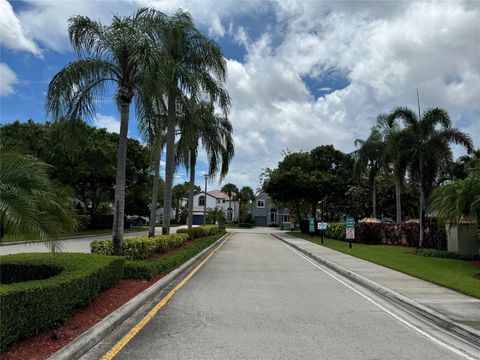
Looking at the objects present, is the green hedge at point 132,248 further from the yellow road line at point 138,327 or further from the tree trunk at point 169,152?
the tree trunk at point 169,152

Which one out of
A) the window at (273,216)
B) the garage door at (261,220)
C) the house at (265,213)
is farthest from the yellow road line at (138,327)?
the garage door at (261,220)

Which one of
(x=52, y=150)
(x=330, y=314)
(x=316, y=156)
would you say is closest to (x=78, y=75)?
(x=330, y=314)

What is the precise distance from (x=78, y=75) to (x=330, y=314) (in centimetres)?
916

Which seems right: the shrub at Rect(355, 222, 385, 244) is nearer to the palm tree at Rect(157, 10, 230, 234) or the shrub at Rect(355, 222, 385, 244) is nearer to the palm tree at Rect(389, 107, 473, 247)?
the palm tree at Rect(389, 107, 473, 247)

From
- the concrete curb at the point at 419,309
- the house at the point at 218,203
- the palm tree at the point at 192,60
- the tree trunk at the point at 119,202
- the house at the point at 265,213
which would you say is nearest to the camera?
the concrete curb at the point at 419,309

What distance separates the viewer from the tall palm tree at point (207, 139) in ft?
70.0

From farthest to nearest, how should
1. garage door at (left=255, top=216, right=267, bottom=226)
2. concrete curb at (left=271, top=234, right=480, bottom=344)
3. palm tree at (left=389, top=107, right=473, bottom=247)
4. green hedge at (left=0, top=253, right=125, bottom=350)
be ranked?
garage door at (left=255, top=216, right=267, bottom=226), palm tree at (left=389, top=107, right=473, bottom=247), concrete curb at (left=271, top=234, right=480, bottom=344), green hedge at (left=0, top=253, right=125, bottom=350)

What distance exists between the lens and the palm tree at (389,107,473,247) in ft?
81.9

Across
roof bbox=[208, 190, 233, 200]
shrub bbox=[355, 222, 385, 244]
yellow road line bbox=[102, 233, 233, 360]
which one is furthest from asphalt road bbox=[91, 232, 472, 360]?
roof bbox=[208, 190, 233, 200]

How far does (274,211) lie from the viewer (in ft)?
309

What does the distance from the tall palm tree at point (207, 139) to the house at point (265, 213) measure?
59350 mm

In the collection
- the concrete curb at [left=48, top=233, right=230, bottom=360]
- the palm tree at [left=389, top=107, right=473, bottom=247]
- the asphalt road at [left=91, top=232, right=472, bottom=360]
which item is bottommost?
the asphalt road at [left=91, top=232, right=472, bottom=360]

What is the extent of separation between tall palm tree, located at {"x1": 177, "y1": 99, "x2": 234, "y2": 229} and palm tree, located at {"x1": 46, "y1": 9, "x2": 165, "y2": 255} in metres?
6.42

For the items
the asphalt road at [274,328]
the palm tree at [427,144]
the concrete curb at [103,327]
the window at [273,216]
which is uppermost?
the palm tree at [427,144]
